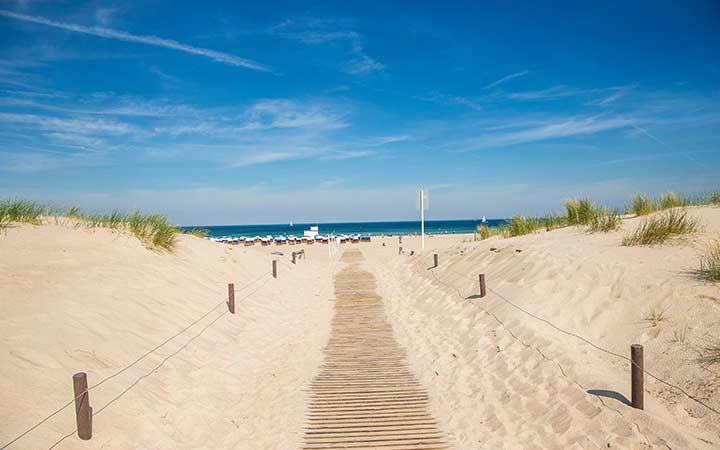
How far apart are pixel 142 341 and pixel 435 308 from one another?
714cm

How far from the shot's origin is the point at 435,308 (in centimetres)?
1198

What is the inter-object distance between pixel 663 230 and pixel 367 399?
7.34 m

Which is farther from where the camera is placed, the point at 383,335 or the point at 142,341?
the point at 383,335

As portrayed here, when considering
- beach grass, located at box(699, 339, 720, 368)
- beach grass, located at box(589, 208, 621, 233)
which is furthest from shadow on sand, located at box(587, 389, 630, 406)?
beach grass, located at box(589, 208, 621, 233)

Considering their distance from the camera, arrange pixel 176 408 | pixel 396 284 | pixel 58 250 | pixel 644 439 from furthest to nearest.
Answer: pixel 396 284 < pixel 58 250 < pixel 176 408 < pixel 644 439

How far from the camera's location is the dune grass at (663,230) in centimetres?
948

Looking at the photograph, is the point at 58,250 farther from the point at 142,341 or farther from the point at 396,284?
the point at 396,284

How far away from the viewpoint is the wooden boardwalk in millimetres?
5421

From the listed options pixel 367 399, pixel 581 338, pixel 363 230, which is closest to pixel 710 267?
pixel 581 338

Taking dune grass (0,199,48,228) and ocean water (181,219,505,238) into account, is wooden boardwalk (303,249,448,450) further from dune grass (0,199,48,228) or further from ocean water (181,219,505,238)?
ocean water (181,219,505,238)

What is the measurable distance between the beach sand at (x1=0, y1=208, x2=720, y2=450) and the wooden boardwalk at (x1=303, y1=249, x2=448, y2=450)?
23 centimetres

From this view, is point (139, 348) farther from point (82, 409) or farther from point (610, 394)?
point (610, 394)

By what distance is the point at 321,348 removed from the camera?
30.3 ft

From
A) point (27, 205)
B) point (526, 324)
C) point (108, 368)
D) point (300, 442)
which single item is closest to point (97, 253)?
point (27, 205)
